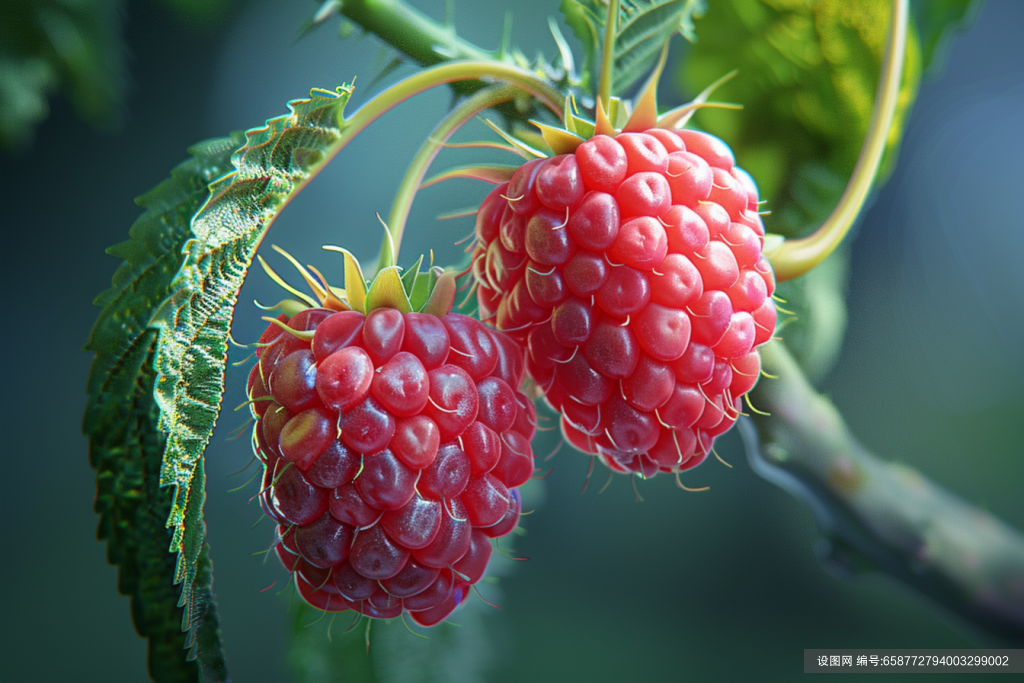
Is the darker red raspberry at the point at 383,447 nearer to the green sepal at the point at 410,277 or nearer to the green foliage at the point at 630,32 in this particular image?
the green sepal at the point at 410,277

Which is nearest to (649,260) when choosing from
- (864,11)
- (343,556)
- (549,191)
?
(549,191)

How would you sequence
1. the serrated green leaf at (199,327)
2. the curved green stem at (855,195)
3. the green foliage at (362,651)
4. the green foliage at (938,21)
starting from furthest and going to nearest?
the green foliage at (938,21) < the green foliage at (362,651) < the curved green stem at (855,195) < the serrated green leaf at (199,327)

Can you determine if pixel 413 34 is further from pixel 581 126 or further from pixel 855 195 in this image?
pixel 855 195

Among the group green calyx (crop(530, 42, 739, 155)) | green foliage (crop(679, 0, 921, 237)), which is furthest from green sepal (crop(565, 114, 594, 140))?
green foliage (crop(679, 0, 921, 237))

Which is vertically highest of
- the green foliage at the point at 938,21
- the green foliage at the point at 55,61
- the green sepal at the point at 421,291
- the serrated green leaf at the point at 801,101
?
the green foliage at the point at 938,21

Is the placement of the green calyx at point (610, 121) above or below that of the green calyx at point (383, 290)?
above

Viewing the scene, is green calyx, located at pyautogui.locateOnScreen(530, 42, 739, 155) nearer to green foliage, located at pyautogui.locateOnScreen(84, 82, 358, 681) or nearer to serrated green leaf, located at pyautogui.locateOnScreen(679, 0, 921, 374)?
green foliage, located at pyautogui.locateOnScreen(84, 82, 358, 681)

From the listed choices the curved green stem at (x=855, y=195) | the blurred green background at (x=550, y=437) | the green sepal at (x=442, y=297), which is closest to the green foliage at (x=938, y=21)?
the blurred green background at (x=550, y=437)
